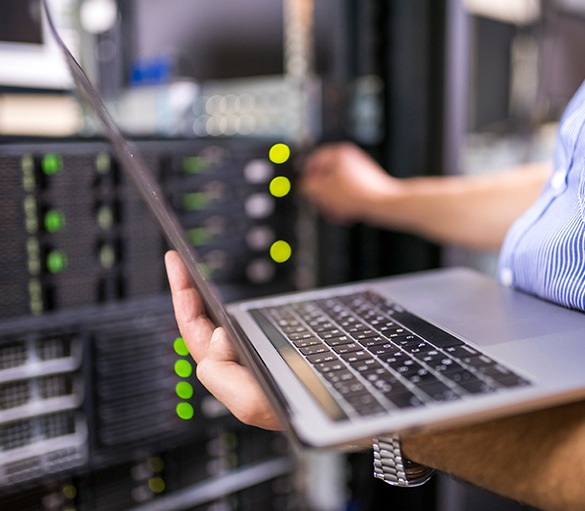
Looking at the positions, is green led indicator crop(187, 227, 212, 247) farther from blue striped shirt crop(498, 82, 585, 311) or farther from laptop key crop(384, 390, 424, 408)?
laptop key crop(384, 390, 424, 408)

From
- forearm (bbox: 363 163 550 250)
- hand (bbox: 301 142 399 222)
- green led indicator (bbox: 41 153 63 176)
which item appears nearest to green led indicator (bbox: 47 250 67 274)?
green led indicator (bbox: 41 153 63 176)

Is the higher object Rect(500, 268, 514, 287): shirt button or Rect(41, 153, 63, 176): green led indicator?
Rect(41, 153, 63, 176): green led indicator

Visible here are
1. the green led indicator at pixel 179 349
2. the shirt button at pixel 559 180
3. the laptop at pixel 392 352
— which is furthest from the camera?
the green led indicator at pixel 179 349

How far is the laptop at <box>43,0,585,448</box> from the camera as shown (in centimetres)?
41

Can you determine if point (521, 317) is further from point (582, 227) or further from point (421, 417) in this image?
point (421, 417)

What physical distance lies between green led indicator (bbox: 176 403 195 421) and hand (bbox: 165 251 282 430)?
444 mm

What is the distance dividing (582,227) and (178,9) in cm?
88

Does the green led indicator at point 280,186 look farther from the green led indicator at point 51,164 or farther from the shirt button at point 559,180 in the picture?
the shirt button at point 559,180

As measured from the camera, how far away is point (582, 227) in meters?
0.59

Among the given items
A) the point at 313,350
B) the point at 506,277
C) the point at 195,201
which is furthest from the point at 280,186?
the point at 313,350

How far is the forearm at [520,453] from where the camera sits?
49cm

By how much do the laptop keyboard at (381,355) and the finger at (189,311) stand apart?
75 millimetres

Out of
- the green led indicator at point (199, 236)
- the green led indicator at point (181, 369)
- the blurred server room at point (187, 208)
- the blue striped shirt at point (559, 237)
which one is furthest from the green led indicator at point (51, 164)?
the blue striped shirt at point (559, 237)

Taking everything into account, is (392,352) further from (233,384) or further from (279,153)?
(279,153)
